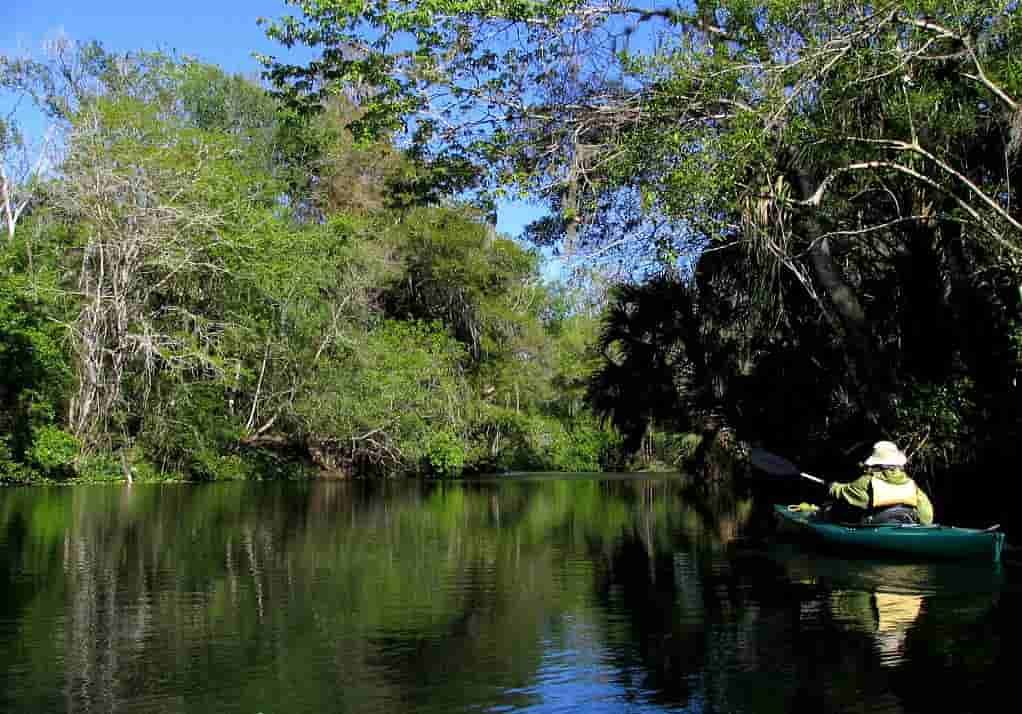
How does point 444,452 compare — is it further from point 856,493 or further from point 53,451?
point 856,493

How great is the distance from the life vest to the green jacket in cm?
4

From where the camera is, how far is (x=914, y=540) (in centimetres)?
1194

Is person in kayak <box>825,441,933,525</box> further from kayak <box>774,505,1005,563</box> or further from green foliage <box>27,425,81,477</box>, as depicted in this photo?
green foliage <box>27,425,81,477</box>

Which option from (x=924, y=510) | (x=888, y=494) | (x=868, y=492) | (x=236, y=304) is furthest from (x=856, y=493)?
(x=236, y=304)

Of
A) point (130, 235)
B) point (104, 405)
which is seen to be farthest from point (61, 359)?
point (130, 235)

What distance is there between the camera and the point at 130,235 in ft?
94.7

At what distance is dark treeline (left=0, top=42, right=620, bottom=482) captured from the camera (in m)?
29.3

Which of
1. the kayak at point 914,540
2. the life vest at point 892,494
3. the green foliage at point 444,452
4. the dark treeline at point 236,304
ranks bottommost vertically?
the kayak at point 914,540

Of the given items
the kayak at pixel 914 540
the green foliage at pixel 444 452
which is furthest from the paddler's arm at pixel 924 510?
the green foliage at pixel 444 452

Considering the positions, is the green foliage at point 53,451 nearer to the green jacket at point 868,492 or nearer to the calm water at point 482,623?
the calm water at point 482,623

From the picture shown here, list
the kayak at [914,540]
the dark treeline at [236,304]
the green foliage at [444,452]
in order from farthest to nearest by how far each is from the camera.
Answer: the green foliage at [444,452]
the dark treeline at [236,304]
the kayak at [914,540]

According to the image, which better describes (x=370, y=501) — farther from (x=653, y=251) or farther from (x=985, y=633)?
(x=985, y=633)

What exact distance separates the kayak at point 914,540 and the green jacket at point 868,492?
1.08ft

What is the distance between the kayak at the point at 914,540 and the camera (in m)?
11.5
